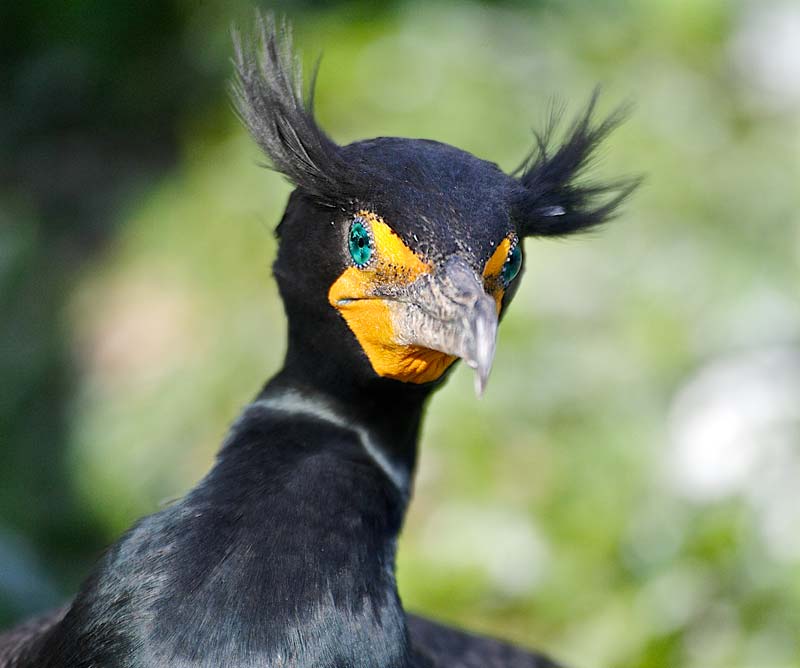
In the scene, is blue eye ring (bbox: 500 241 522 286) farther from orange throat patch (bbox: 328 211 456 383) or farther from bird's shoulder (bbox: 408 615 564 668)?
bird's shoulder (bbox: 408 615 564 668)

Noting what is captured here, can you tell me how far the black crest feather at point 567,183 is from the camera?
2633mm

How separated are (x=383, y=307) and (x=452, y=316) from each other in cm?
23

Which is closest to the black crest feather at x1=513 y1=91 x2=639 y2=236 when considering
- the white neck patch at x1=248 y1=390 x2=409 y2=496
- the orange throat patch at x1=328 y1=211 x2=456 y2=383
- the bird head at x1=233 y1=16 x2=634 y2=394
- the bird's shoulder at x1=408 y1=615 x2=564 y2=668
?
the bird head at x1=233 y1=16 x2=634 y2=394

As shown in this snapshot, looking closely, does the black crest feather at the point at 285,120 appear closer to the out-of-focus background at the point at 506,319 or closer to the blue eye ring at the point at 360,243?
the blue eye ring at the point at 360,243

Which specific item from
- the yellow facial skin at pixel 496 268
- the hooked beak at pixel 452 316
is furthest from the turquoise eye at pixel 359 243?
the yellow facial skin at pixel 496 268

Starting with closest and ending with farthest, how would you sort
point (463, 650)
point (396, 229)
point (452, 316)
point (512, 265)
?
point (452, 316)
point (396, 229)
point (512, 265)
point (463, 650)

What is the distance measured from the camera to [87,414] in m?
5.58

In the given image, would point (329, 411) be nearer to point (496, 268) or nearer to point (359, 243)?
point (359, 243)

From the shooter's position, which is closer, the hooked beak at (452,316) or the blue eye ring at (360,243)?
the hooked beak at (452,316)

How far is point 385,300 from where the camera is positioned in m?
2.39

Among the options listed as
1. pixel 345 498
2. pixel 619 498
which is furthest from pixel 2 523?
pixel 345 498

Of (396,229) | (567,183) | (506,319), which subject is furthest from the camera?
(506,319)

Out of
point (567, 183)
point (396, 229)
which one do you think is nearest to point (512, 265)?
point (396, 229)

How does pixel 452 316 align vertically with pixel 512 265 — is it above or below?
below
